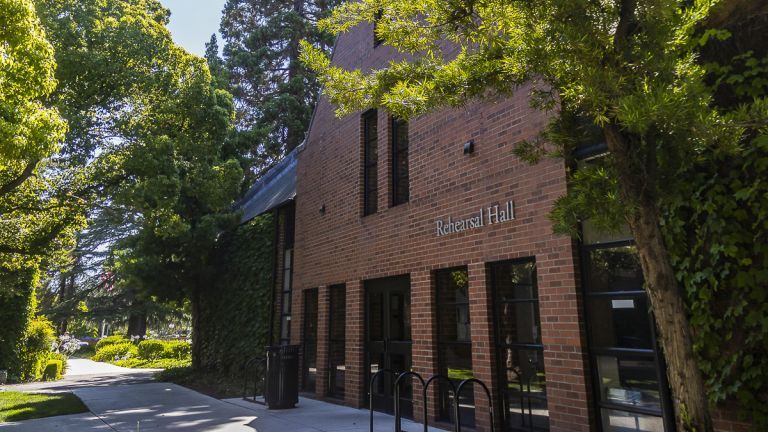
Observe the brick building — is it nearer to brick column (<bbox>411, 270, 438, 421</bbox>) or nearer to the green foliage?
brick column (<bbox>411, 270, 438, 421</bbox>)

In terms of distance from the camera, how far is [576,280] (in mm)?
5680

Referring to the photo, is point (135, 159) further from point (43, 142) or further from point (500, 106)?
point (500, 106)

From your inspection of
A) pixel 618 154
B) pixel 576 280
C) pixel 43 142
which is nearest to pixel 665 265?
pixel 618 154

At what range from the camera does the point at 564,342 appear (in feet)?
18.6

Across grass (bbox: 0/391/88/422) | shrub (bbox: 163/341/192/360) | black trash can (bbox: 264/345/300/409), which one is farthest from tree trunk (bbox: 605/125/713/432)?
shrub (bbox: 163/341/192/360)

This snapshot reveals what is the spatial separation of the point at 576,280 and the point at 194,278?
1353cm

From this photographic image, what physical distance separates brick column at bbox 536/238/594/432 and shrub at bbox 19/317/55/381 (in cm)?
1791

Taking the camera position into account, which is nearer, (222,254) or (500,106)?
(500,106)

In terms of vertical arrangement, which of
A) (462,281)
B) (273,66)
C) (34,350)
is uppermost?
(273,66)

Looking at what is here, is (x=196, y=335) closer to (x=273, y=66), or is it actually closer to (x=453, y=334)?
(x=453, y=334)

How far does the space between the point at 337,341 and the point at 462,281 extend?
4046mm

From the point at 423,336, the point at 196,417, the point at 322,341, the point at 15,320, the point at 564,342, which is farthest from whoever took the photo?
the point at 15,320

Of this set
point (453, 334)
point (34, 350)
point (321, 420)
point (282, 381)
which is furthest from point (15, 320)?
point (453, 334)

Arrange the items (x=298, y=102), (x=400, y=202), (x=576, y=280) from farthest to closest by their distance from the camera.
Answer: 1. (x=298, y=102)
2. (x=400, y=202)
3. (x=576, y=280)
